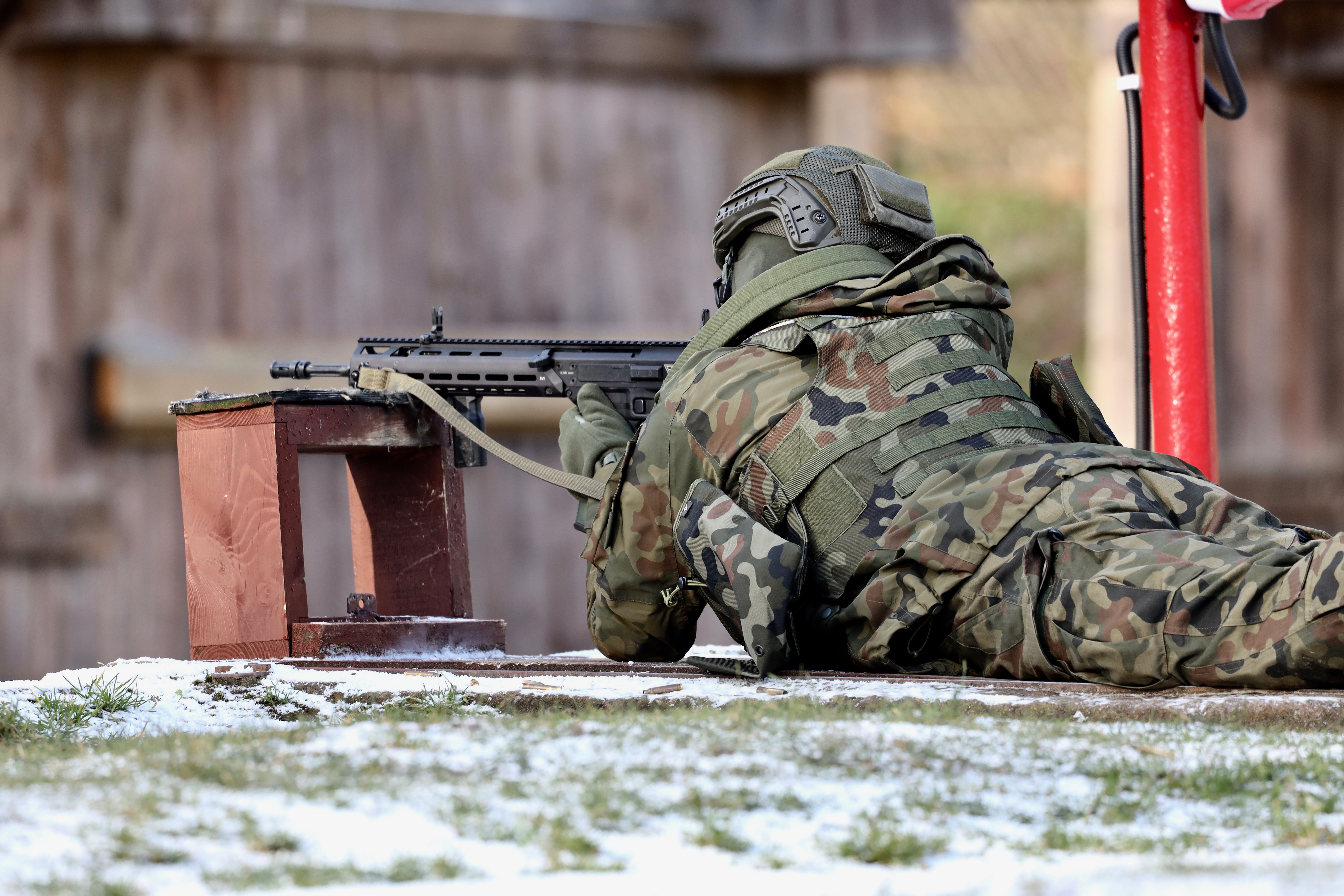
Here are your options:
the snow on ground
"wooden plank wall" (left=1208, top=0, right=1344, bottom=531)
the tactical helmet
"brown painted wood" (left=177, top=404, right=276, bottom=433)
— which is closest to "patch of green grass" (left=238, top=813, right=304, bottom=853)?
the snow on ground

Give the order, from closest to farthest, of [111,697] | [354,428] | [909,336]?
[111,697] < [909,336] < [354,428]

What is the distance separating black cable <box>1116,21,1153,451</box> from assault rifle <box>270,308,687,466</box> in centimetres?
132

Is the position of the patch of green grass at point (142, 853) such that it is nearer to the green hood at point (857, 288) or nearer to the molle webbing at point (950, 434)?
the molle webbing at point (950, 434)

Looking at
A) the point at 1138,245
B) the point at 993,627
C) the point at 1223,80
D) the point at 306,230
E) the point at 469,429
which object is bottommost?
the point at 993,627

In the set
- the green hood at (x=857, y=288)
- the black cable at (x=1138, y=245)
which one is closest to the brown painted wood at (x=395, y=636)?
the green hood at (x=857, y=288)

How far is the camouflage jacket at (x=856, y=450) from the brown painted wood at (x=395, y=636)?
667 millimetres

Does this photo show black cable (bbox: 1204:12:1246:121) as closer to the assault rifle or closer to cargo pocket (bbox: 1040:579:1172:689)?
the assault rifle

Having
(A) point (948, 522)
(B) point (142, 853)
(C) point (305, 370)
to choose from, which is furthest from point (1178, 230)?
(B) point (142, 853)

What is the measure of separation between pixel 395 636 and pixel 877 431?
1.48m

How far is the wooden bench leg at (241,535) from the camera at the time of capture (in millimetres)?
3873

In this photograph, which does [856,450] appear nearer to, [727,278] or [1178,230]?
[727,278]

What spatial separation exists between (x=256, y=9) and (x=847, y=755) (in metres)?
5.60

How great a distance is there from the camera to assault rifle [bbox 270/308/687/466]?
3949 millimetres

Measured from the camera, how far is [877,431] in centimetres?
323
